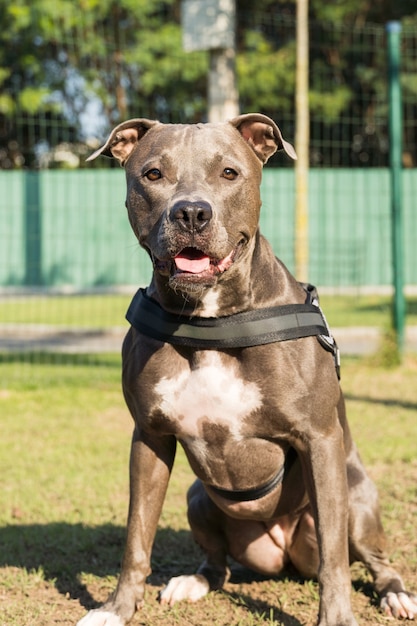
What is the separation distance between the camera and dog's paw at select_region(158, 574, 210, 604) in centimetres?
331

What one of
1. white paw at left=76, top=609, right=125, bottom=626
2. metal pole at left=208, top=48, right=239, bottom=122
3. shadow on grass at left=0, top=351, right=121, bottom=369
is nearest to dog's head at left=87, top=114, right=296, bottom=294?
white paw at left=76, top=609, right=125, bottom=626

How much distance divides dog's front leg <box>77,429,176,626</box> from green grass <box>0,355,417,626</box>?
0.14 m

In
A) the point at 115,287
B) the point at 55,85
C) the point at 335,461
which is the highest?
the point at 55,85

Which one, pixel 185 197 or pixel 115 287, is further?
pixel 115 287

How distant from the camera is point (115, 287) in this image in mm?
17234

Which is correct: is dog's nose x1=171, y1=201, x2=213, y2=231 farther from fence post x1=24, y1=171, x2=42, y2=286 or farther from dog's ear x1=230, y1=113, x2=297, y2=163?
fence post x1=24, y1=171, x2=42, y2=286

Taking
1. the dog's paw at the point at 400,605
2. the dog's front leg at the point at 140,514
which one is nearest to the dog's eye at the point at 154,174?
the dog's front leg at the point at 140,514

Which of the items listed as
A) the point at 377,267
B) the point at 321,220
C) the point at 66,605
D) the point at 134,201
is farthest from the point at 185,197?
the point at 377,267

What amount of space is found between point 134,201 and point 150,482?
0.97m

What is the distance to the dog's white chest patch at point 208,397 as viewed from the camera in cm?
289

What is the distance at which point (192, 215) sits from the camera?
2656 mm


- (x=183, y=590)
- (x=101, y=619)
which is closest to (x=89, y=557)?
(x=183, y=590)

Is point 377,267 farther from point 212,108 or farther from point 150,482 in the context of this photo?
point 150,482

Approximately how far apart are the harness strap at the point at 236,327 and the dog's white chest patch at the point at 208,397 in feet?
0.24
